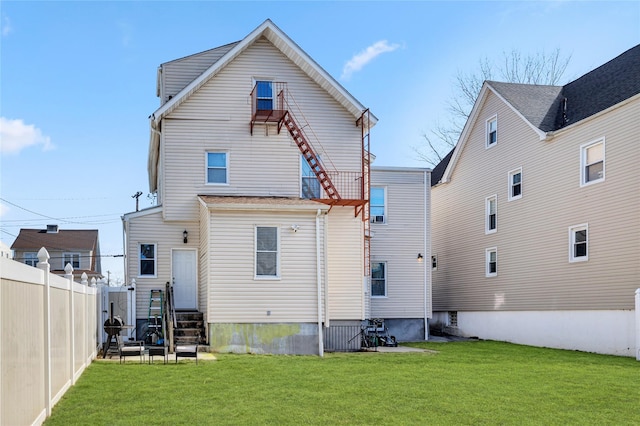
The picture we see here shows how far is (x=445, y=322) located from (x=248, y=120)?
1360 cm

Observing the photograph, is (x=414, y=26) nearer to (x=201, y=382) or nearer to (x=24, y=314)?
(x=201, y=382)

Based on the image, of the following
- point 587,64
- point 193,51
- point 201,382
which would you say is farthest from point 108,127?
point 587,64

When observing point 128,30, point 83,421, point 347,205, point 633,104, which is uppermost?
point 128,30

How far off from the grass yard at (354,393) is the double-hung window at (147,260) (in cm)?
655

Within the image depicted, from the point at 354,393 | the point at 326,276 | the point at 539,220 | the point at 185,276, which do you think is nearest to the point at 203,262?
the point at 185,276

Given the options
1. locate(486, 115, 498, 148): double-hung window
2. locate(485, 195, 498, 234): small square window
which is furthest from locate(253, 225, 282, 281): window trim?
locate(486, 115, 498, 148): double-hung window

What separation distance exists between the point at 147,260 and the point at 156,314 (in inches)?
69.4

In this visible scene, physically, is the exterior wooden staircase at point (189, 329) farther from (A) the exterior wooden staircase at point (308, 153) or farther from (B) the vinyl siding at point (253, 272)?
(A) the exterior wooden staircase at point (308, 153)

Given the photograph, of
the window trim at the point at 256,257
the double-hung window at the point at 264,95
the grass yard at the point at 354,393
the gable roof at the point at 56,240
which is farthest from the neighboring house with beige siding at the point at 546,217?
the gable roof at the point at 56,240

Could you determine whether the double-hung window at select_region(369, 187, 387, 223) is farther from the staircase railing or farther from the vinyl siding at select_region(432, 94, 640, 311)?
the staircase railing

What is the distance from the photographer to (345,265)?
63.1ft

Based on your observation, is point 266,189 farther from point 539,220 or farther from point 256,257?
point 539,220

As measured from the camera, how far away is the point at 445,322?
28.3 m

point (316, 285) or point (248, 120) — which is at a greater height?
point (248, 120)
